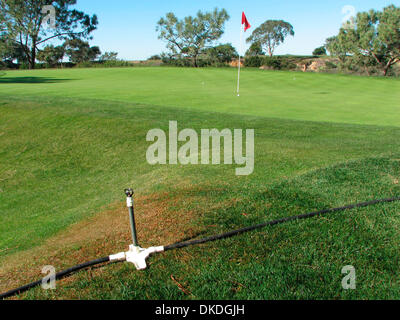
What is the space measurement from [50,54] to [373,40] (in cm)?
4406

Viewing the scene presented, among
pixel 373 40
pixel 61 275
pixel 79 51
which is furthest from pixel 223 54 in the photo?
pixel 61 275

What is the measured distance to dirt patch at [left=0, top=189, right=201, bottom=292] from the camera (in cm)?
286

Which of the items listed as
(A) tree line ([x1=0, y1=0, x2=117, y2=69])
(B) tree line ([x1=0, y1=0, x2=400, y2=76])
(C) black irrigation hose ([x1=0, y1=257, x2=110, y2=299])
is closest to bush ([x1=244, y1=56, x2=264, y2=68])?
(B) tree line ([x1=0, y1=0, x2=400, y2=76])

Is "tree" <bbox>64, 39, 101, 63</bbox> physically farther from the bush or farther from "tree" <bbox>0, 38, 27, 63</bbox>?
the bush

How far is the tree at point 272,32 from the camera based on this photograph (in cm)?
8656

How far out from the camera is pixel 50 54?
4969 cm

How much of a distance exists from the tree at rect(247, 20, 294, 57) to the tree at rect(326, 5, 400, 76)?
4134 cm

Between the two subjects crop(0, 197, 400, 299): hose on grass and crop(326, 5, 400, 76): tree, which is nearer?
crop(0, 197, 400, 299): hose on grass
